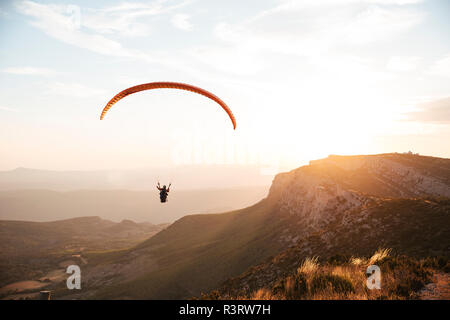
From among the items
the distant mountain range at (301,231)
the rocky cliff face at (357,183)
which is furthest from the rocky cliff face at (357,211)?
the distant mountain range at (301,231)

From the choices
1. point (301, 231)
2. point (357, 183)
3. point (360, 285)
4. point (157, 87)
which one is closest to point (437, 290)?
point (360, 285)

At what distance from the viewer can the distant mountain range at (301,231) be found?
22891 mm

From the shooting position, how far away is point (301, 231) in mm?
49156

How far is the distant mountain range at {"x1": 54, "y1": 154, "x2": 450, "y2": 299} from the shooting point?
22.9m

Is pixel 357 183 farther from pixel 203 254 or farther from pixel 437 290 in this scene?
pixel 437 290

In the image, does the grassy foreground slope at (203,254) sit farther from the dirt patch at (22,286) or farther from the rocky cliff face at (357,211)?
the dirt patch at (22,286)

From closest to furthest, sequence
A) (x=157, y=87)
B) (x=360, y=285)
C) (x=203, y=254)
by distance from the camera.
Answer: (x=360, y=285) < (x=157, y=87) < (x=203, y=254)

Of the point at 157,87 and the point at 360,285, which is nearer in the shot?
the point at 360,285

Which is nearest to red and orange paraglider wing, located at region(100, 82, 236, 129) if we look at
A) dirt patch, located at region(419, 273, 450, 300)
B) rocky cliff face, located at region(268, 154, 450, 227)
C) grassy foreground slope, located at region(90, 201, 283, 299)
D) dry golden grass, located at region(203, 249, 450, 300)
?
dry golden grass, located at region(203, 249, 450, 300)

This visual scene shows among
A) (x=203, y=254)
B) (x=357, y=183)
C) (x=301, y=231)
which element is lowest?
(x=203, y=254)

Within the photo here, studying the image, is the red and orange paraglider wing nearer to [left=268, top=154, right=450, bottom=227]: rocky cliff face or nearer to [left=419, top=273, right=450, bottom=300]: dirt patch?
[left=419, top=273, right=450, bottom=300]: dirt patch

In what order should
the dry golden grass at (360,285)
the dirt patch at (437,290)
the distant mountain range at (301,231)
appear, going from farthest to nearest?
the distant mountain range at (301,231) → the dry golden grass at (360,285) → the dirt patch at (437,290)

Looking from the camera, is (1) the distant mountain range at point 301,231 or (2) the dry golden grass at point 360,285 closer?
(2) the dry golden grass at point 360,285
